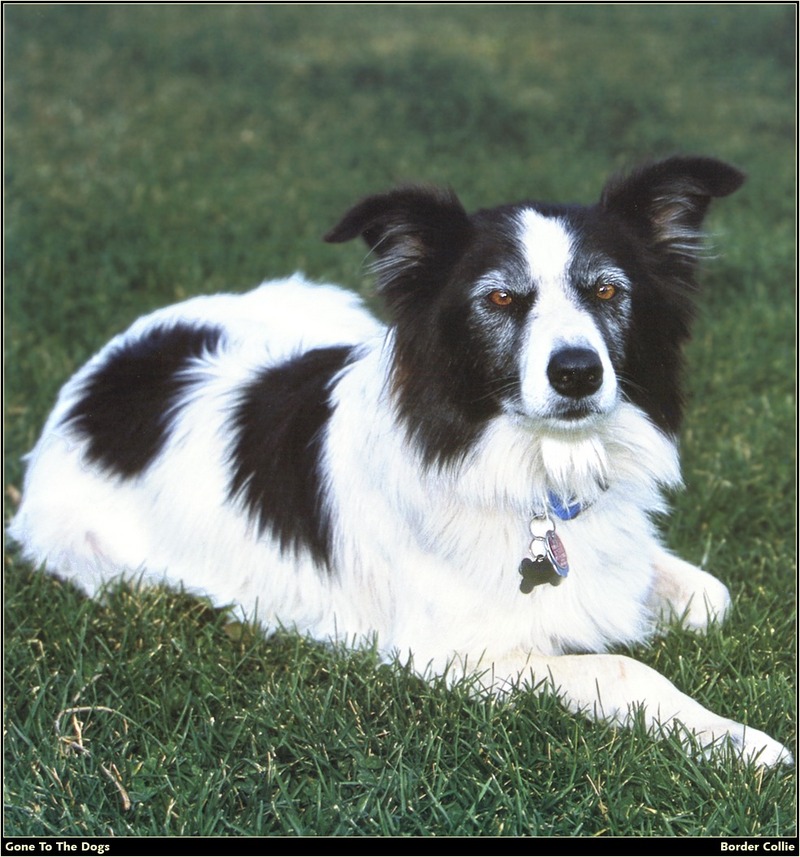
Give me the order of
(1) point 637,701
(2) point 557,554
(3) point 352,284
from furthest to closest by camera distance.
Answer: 1. (3) point 352,284
2. (2) point 557,554
3. (1) point 637,701

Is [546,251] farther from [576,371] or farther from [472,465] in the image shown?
[472,465]

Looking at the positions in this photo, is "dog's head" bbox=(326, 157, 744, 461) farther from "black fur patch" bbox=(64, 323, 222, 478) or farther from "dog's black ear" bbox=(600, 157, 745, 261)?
"black fur patch" bbox=(64, 323, 222, 478)

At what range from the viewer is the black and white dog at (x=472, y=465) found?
3.67 meters

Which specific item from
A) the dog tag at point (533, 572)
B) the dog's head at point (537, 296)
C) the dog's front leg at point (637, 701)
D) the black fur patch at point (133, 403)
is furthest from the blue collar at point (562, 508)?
the black fur patch at point (133, 403)

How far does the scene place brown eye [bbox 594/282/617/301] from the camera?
365 cm

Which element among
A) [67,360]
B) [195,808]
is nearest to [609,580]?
[195,808]

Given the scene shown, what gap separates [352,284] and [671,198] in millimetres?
4380

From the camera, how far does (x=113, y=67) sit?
12211mm

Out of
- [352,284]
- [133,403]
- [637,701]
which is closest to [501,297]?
[637,701]

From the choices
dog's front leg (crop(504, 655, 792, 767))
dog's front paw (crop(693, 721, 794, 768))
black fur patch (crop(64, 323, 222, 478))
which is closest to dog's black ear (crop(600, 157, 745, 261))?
dog's front leg (crop(504, 655, 792, 767))

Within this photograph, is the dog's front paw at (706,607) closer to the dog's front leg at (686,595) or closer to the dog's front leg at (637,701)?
the dog's front leg at (686,595)

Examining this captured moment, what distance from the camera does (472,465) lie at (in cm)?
386

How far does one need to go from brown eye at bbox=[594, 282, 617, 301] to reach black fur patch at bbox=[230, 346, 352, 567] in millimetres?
1180

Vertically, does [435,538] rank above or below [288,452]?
A: below
